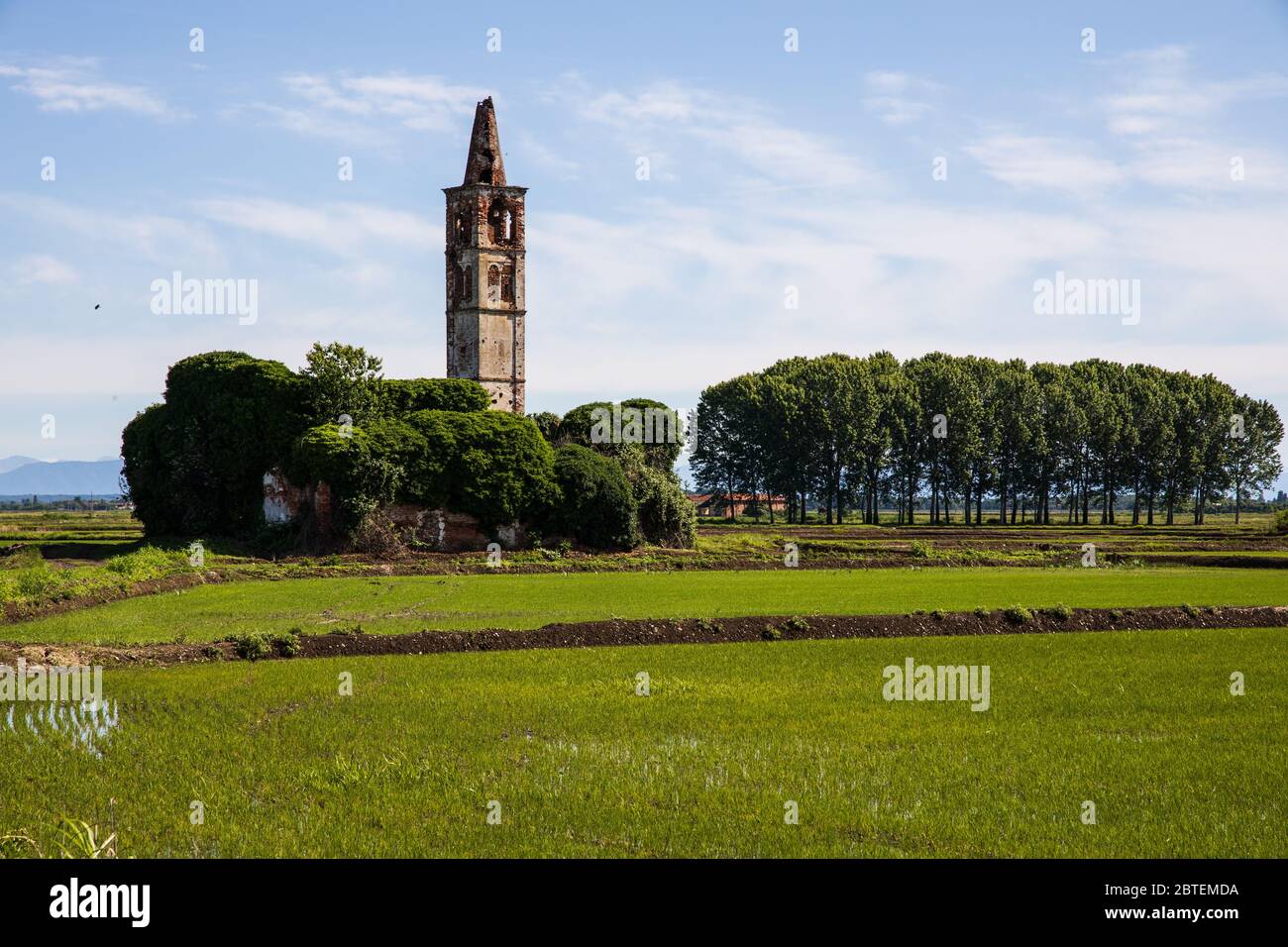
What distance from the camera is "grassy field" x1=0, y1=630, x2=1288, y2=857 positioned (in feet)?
35.1

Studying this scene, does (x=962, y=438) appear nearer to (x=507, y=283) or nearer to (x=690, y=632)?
(x=507, y=283)

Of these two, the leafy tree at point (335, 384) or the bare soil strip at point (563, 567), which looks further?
the leafy tree at point (335, 384)

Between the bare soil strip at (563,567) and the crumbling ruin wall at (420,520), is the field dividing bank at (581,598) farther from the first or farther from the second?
the crumbling ruin wall at (420,520)

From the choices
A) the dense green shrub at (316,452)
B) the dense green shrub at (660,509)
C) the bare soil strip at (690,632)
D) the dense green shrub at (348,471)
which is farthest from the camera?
the dense green shrub at (660,509)

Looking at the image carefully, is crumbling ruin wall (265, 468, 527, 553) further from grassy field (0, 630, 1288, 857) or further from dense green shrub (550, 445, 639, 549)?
grassy field (0, 630, 1288, 857)

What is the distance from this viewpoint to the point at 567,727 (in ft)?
50.7

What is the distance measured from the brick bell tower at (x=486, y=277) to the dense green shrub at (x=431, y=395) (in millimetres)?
9974

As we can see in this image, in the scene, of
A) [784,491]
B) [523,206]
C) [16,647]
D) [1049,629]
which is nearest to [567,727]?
[16,647]

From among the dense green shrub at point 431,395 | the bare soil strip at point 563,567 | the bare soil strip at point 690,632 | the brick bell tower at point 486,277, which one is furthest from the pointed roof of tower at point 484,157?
the bare soil strip at point 690,632

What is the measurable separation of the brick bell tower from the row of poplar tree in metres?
30.7

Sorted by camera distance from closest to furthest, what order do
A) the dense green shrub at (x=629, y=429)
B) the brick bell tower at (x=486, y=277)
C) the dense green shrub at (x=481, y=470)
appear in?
the dense green shrub at (x=481, y=470)
the dense green shrub at (x=629, y=429)
the brick bell tower at (x=486, y=277)

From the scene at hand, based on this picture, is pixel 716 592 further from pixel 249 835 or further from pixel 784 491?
pixel 784 491

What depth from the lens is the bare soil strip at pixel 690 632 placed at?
21.6m
